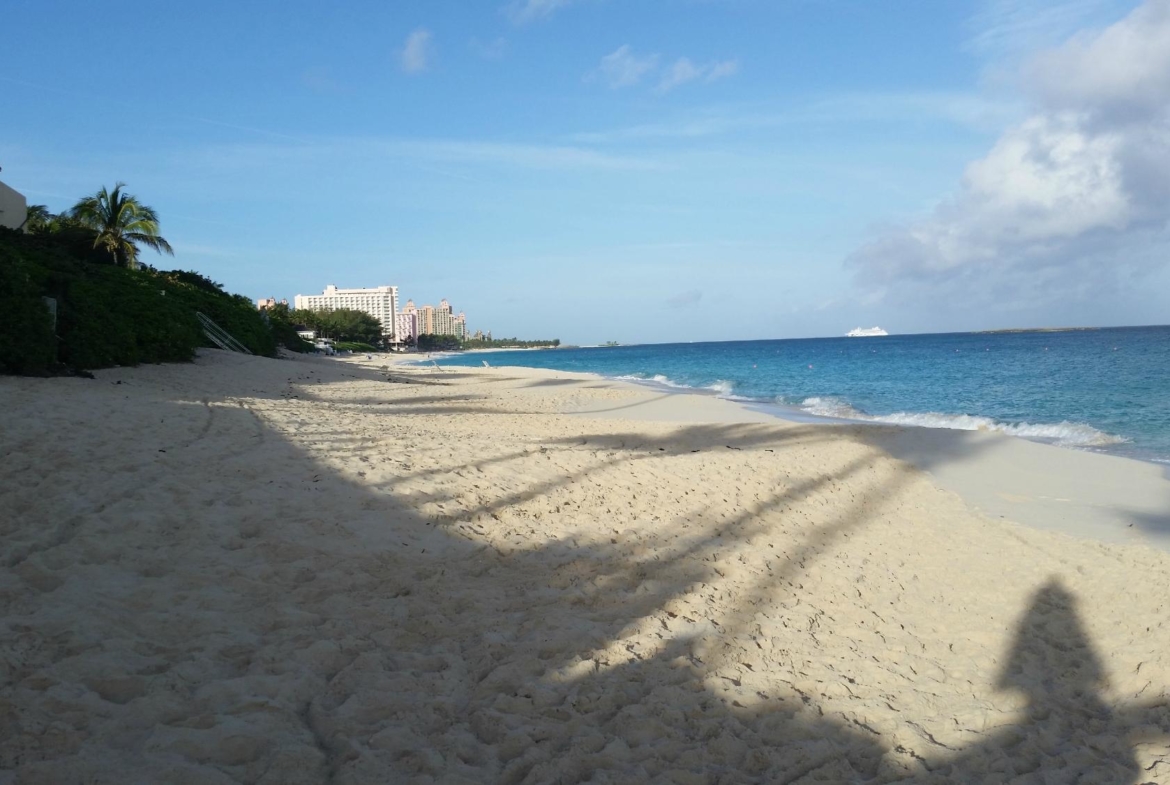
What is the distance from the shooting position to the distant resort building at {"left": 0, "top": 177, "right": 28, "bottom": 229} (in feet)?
79.3

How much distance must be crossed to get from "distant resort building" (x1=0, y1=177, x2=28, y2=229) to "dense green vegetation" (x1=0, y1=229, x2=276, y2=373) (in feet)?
22.9

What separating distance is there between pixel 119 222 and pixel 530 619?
42.6 metres

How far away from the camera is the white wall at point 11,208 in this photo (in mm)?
24156

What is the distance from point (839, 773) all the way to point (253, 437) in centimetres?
721

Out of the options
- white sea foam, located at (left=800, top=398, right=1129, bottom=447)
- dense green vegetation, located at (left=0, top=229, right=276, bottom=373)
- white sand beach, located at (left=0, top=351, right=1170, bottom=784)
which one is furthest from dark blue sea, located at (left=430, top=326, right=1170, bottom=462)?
dense green vegetation, located at (left=0, top=229, right=276, bottom=373)

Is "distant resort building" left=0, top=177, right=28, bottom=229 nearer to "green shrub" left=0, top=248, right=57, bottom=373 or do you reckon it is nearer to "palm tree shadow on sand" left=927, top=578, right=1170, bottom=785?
"green shrub" left=0, top=248, right=57, bottom=373

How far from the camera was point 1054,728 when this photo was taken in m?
3.93

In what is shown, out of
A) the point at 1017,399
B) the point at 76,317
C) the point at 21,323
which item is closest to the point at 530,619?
the point at 21,323

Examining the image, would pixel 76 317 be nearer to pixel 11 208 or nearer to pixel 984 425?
pixel 11 208

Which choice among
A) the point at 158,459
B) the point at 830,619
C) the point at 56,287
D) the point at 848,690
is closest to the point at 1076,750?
the point at 848,690

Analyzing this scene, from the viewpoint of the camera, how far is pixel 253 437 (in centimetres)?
852

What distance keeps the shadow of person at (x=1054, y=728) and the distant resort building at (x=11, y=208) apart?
93.5ft

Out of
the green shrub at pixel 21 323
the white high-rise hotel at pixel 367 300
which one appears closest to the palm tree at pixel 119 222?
the green shrub at pixel 21 323

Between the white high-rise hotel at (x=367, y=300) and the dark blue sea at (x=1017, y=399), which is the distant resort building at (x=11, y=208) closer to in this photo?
the dark blue sea at (x=1017, y=399)
